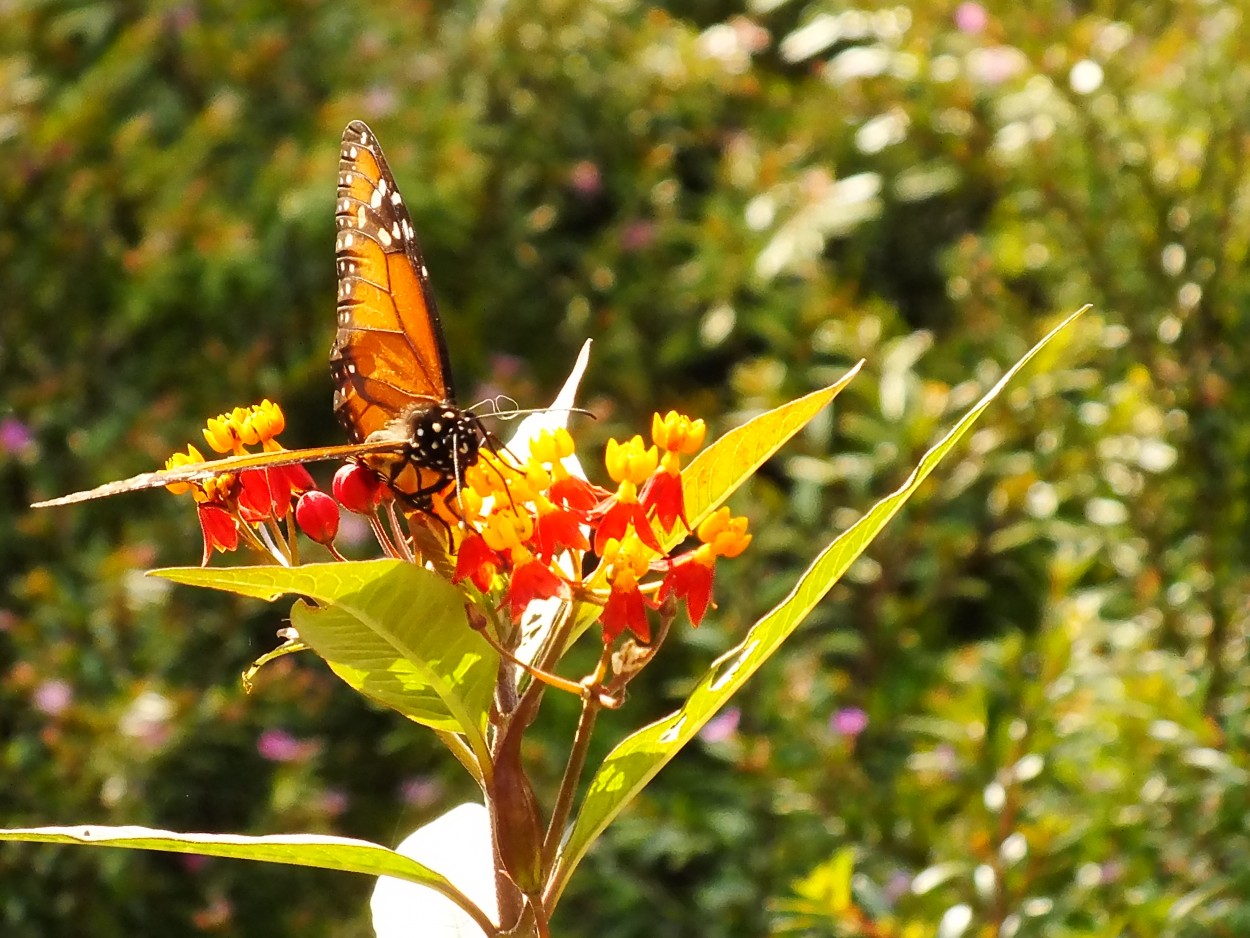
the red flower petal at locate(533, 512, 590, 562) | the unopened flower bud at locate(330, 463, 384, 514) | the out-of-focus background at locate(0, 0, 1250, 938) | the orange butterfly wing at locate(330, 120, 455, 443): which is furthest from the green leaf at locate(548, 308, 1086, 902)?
the out-of-focus background at locate(0, 0, 1250, 938)

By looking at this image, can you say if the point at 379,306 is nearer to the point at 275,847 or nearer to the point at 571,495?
the point at 571,495

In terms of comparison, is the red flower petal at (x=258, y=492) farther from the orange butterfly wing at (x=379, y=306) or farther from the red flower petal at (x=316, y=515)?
the orange butterfly wing at (x=379, y=306)

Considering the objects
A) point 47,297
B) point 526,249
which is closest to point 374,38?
point 526,249

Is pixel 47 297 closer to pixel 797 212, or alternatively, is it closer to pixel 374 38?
pixel 374 38

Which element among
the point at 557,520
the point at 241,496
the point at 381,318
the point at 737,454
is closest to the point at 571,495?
the point at 557,520

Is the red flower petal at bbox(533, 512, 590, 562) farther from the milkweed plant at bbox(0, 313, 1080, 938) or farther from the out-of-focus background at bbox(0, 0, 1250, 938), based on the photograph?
the out-of-focus background at bbox(0, 0, 1250, 938)

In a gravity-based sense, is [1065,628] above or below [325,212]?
below
